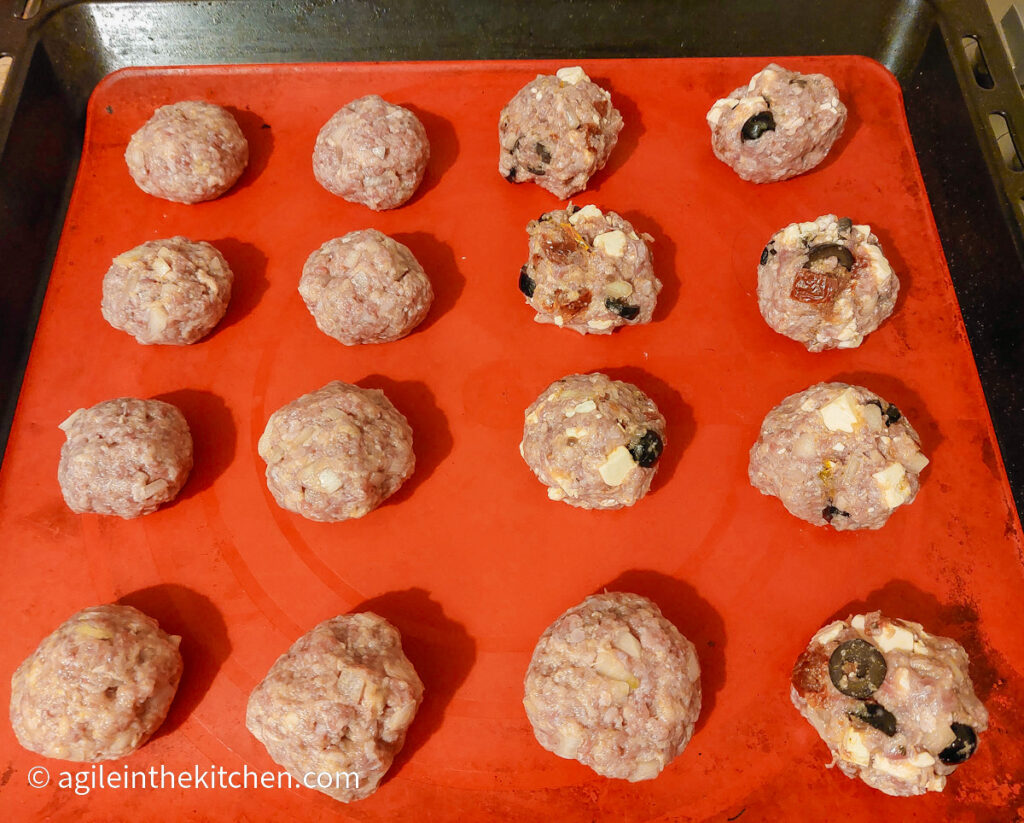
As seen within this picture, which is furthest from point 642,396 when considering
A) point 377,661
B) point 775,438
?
point 377,661

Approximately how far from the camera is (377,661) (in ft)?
7.54

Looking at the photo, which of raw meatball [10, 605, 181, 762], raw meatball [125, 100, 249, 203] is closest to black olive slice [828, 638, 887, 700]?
raw meatball [10, 605, 181, 762]

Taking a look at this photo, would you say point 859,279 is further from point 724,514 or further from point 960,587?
point 960,587

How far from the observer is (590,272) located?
271 centimetres

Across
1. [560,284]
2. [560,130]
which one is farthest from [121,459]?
[560,130]

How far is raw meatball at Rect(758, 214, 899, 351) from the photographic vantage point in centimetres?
265

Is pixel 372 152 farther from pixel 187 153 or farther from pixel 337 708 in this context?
pixel 337 708

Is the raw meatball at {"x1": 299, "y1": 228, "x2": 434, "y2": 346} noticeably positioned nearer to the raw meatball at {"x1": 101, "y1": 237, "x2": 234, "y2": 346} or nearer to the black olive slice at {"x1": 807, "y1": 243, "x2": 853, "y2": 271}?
the raw meatball at {"x1": 101, "y1": 237, "x2": 234, "y2": 346}

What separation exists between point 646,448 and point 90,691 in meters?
2.02

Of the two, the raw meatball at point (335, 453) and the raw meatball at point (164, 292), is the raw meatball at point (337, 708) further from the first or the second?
the raw meatball at point (164, 292)

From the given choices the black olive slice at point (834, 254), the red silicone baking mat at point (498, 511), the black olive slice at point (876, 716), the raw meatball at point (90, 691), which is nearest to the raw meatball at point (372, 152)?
the red silicone baking mat at point (498, 511)

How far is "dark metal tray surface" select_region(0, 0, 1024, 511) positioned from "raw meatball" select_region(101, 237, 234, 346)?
2.07ft

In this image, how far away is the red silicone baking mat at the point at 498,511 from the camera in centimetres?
242

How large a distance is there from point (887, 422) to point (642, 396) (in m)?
0.88
